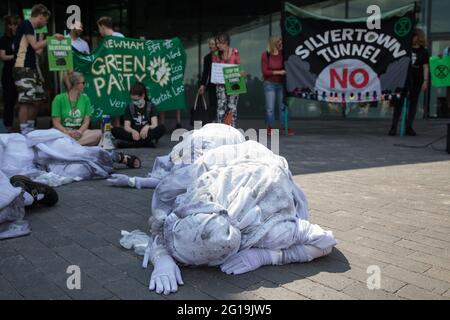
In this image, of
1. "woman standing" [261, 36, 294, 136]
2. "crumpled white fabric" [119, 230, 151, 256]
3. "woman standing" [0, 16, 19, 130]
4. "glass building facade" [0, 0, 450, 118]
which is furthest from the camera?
"glass building facade" [0, 0, 450, 118]

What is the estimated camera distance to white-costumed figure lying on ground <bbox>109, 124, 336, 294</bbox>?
2854 millimetres

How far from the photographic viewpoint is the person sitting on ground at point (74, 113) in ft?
23.1

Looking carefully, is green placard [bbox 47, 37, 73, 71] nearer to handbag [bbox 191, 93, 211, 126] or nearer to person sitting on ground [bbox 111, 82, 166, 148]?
person sitting on ground [bbox 111, 82, 166, 148]

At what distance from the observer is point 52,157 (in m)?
5.56

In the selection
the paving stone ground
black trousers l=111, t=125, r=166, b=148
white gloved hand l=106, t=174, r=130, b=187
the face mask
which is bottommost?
the paving stone ground

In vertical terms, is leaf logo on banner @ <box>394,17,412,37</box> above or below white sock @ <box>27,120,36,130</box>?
above

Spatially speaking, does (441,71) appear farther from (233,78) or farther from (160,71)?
(160,71)

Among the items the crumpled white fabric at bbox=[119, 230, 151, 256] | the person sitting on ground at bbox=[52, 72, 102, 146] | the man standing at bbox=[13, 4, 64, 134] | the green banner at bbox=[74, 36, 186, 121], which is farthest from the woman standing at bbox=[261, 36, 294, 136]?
the crumpled white fabric at bbox=[119, 230, 151, 256]

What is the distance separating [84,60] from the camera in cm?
900

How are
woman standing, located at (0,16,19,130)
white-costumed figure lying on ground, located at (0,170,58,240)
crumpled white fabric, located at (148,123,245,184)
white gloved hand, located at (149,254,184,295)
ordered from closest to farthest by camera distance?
white gloved hand, located at (149,254,184,295) → white-costumed figure lying on ground, located at (0,170,58,240) → crumpled white fabric, located at (148,123,245,184) → woman standing, located at (0,16,19,130)

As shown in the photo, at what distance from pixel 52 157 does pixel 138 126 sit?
2651mm

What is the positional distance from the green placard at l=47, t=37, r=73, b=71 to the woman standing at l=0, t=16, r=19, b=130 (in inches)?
39.9

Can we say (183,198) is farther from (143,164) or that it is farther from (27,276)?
(143,164)
